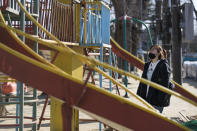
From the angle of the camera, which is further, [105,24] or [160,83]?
[105,24]

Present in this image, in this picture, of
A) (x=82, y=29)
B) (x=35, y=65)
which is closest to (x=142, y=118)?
(x=35, y=65)

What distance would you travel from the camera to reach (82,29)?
5.45 metres

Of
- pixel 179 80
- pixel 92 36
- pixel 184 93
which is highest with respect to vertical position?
pixel 92 36

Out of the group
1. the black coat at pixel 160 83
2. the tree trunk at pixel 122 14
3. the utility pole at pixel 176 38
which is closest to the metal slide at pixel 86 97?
the black coat at pixel 160 83

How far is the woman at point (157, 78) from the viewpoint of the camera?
467 cm

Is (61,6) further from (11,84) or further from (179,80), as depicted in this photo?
(179,80)

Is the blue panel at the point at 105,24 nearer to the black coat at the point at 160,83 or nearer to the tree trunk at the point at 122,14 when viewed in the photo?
the black coat at the point at 160,83

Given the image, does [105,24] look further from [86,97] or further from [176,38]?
[176,38]

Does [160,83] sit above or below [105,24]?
below

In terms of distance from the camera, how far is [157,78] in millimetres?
4770

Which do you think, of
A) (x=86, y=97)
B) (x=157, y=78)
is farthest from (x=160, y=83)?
(x=86, y=97)

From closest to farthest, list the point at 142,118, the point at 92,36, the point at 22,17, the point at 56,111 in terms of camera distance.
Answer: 1. the point at 142,118
2. the point at 22,17
3. the point at 56,111
4. the point at 92,36

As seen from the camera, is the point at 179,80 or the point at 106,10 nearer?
the point at 106,10

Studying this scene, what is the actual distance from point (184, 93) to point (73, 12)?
250 cm
